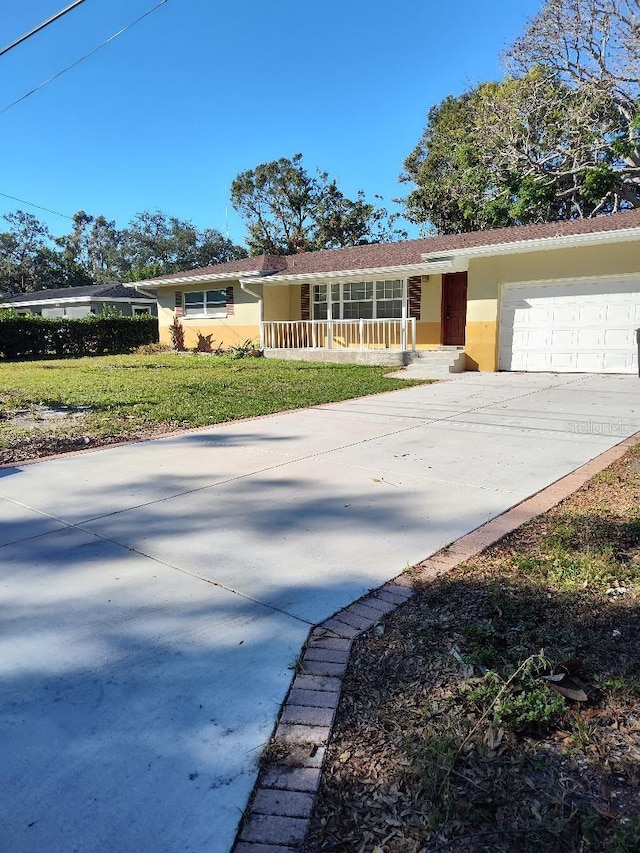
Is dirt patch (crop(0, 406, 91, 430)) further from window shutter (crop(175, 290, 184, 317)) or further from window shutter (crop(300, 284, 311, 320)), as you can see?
window shutter (crop(175, 290, 184, 317))

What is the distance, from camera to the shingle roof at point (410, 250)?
13934mm

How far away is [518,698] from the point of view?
2.09 meters

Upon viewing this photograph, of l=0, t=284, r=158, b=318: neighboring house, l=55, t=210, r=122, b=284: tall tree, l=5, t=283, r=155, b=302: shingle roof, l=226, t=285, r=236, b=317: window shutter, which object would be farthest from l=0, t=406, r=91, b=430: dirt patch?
l=55, t=210, r=122, b=284: tall tree

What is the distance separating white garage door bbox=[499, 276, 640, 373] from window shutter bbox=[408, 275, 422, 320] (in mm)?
3403

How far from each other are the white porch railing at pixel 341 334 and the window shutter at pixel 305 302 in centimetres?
71

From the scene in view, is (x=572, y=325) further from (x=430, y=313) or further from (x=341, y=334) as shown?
(x=341, y=334)

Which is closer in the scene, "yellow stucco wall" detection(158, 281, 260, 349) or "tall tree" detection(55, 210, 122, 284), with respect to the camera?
"yellow stucco wall" detection(158, 281, 260, 349)

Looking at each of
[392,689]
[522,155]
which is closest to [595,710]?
[392,689]

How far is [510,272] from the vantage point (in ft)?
46.0

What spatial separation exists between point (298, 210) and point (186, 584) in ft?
121

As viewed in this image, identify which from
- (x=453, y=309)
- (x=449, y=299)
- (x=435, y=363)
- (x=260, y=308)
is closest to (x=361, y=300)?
(x=449, y=299)

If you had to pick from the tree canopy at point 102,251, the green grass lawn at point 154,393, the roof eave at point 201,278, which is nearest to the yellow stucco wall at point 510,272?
the green grass lawn at point 154,393

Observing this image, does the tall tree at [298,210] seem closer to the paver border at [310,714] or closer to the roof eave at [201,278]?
the roof eave at [201,278]

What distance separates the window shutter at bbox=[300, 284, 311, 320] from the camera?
Answer: 19.8 m
